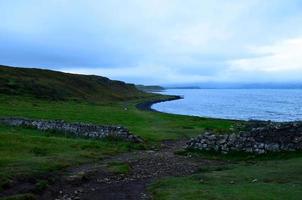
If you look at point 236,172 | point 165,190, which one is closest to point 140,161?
point 236,172

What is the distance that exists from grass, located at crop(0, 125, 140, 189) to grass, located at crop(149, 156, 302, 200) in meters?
8.18

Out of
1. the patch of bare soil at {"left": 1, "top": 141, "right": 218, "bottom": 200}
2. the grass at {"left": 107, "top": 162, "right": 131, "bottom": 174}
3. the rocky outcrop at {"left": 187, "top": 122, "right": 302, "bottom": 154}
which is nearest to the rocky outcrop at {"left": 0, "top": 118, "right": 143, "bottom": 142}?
the patch of bare soil at {"left": 1, "top": 141, "right": 218, "bottom": 200}

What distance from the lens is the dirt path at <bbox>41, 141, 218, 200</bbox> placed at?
2478cm

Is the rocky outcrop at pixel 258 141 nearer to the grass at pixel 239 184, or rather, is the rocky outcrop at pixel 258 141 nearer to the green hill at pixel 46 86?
the grass at pixel 239 184

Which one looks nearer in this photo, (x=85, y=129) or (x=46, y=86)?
(x=85, y=129)

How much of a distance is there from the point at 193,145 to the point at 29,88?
355 feet

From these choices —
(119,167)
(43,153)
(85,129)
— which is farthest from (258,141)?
(85,129)

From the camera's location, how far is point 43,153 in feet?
116

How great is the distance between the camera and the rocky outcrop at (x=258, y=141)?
121ft

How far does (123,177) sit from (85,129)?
762 inches

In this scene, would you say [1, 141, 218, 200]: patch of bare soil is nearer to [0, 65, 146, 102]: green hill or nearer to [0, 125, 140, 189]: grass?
[0, 125, 140, 189]: grass

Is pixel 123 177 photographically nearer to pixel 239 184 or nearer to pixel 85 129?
Answer: pixel 239 184

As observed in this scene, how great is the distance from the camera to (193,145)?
39688 millimetres

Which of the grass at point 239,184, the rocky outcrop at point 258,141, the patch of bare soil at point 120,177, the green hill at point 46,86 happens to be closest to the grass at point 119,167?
the patch of bare soil at point 120,177
